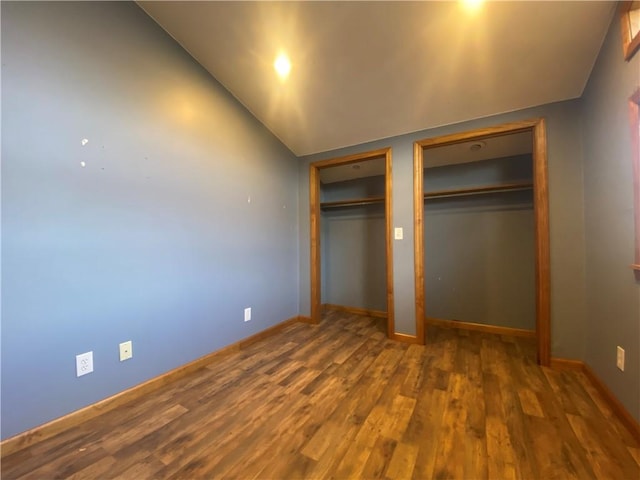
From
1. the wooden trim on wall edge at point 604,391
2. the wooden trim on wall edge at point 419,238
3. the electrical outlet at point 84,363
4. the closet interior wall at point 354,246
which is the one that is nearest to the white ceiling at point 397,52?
the wooden trim on wall edge at point 419,238

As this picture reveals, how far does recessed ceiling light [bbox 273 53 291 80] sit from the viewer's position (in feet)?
A: 6.40

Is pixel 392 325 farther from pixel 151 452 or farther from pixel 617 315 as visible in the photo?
pixel 151 452

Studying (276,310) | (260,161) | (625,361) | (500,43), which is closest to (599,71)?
(500,43)

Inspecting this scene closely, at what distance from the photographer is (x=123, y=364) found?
1.62 metres

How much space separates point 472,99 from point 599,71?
71 cm

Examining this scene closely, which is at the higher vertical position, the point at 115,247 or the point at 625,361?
the point at 115,247

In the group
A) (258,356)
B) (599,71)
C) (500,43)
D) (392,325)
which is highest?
(500,43)

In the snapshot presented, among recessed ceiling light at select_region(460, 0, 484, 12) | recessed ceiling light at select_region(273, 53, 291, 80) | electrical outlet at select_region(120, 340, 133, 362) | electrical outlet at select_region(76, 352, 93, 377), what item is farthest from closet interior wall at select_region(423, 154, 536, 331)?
electrical outlet at select_region(76, 352, 93, 377)

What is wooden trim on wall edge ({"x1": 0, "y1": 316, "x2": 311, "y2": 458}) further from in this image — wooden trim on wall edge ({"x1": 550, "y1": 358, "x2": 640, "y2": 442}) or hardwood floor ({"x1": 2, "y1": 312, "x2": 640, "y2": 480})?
wooden trim on wall edge ({"x1": 550, "y1": 358, "x2": 640, "y2": 442})

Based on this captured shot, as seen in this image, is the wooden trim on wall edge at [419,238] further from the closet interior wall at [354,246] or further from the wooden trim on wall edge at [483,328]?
the closet interior wall at [354,246]

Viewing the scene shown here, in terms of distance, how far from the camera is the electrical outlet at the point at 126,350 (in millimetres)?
1615

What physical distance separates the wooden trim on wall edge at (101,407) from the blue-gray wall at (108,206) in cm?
4

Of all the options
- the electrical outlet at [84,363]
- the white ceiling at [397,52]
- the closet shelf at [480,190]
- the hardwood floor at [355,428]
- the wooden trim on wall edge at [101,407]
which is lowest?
the hardwood floor at [355,428]

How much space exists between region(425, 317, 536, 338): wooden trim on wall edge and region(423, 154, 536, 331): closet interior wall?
41 mm
